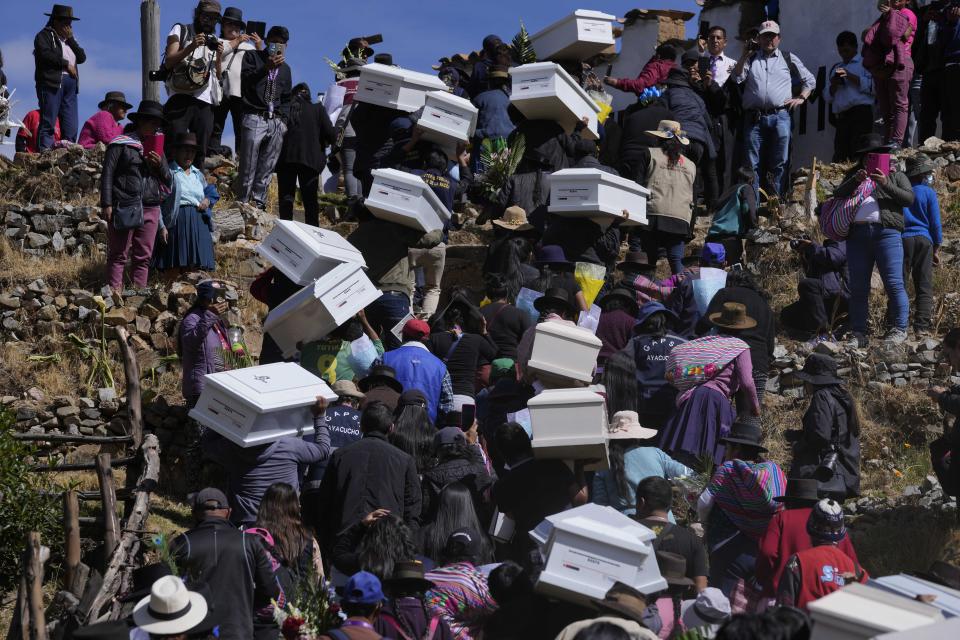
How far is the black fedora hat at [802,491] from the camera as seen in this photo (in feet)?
28.8

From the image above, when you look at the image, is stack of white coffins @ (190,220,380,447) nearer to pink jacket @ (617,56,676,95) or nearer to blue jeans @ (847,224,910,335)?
blue jeans @ (847,224,910,335)

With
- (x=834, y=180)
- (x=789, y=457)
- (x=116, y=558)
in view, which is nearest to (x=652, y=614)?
(x=116, y=558)

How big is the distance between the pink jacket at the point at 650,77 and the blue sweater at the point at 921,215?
4236 millimetres

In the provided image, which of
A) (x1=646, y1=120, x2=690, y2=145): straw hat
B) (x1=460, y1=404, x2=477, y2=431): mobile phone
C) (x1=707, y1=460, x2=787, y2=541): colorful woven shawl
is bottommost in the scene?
(x1=707, y1=460, x2=787, y2=541): colorful woven shawl

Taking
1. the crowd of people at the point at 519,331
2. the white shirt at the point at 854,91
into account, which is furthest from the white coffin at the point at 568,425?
the white shirt at the point at 854,91

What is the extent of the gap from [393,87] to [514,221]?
202 cm

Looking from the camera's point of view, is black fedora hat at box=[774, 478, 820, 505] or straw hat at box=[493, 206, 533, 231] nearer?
black fedora hat at box=[774, 478, 820, 505]

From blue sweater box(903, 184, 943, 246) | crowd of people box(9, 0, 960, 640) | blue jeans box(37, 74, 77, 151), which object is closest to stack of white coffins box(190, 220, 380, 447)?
crowd of people box(9, 0, 960, 640)

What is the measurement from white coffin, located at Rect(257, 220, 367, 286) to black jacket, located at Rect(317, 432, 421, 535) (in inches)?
110

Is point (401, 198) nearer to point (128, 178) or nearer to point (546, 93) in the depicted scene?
point (546, 93)

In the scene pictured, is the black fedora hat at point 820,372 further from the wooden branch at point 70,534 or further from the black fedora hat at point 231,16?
the black fedora hat at point 231,16

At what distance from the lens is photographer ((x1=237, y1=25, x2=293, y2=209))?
15.8 metres

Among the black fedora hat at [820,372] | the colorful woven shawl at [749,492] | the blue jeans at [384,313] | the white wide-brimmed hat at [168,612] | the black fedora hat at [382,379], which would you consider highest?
the blue jeans at [384,313]

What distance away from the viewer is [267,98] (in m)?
15.8
